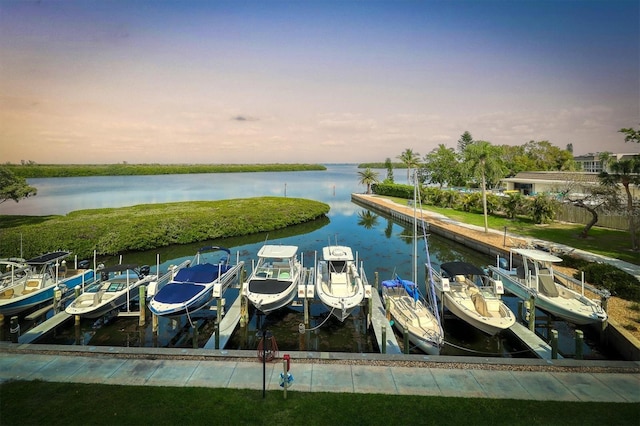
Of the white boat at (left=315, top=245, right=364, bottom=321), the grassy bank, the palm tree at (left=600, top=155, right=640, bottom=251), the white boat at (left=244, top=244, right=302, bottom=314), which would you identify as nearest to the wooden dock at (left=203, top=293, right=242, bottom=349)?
the white boat at (left=244, top=244, right=302, bottom=314)

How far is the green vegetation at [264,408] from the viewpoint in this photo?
8320 mm

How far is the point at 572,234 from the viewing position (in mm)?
31406

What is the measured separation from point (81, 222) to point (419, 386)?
33.7 meters

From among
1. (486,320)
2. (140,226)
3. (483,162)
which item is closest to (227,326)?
(486,320)

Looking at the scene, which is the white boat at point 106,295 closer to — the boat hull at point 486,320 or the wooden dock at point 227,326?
the wooden dock at point 227,326

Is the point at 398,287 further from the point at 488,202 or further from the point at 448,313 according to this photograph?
the point at 488,202

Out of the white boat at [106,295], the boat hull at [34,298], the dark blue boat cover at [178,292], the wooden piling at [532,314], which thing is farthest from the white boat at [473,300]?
the boat hull at [34,298]

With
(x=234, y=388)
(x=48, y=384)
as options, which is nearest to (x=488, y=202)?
(x=234, y=388)

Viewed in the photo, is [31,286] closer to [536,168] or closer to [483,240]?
[483,240]

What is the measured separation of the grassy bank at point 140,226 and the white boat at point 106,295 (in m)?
12.8

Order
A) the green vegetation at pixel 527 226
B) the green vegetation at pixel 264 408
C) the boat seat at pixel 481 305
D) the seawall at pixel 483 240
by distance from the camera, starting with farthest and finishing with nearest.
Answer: the green vegetation at pixel 527 226 < the boat seat at pixel 481 305 < the seawall at pixel 483 240 < the green vegetation at pixel 264 408

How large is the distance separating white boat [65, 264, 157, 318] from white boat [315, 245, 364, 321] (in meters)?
9.16

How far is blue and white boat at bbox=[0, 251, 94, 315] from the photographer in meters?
16.4

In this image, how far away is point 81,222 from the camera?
32.7 metres
